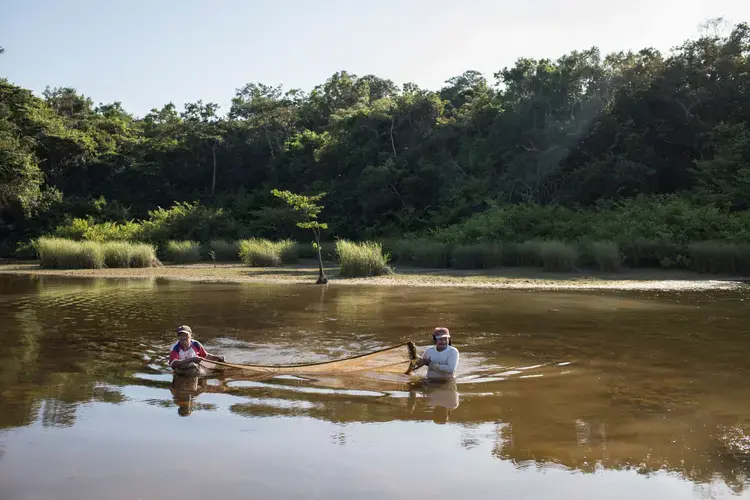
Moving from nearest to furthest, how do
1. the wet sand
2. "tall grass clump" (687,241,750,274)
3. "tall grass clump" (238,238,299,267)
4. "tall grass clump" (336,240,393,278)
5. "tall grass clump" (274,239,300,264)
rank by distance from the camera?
1. the wet sand
2. "tall grass clump" (687,241,750,274)
3. "tall grass clump" (336,240,393,278)
4. "tall grass clump" (238,238,299,267)
5. "tall grass clump" (274,239,300,264)

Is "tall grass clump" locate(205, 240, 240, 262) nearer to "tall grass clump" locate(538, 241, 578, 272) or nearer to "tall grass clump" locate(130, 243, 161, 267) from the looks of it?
"tall grass clump" locate(130, 243, 161, 267)

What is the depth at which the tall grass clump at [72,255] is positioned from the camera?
31547mm

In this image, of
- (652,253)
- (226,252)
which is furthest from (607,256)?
(226,252)

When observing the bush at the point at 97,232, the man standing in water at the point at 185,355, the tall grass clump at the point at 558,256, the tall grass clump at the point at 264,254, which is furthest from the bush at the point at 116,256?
the man standing in water at the point at 185,355

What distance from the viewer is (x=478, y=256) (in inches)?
A: 1177

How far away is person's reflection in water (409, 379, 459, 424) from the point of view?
26.0 feet

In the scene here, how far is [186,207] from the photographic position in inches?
1889

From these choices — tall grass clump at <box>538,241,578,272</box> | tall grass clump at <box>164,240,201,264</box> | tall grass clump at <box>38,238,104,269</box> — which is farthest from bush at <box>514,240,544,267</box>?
tall grass clump at <box>38,238,104,269</box>

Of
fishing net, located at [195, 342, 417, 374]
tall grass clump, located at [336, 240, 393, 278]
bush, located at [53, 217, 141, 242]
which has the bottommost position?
fishing net, located at [195, 342, 417, 374]

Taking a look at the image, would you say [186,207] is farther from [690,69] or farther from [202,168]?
[690,69]

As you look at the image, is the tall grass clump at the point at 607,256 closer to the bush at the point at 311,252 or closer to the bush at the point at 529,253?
the bush at the point at 529,253

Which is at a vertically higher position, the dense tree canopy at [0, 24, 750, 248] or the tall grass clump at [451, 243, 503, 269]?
the dense tree canopy at [0, 24, 750, 248]

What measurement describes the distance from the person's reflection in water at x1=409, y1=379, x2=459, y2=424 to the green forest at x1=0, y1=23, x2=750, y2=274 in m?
19.8

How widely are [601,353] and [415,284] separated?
502 inches
